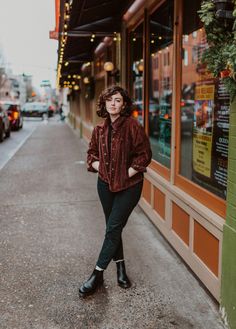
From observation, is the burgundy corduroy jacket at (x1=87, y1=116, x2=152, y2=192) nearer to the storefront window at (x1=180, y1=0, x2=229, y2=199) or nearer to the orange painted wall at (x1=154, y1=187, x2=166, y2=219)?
the storefront window at (x1=180, y1=0, x2=229, y2=199)

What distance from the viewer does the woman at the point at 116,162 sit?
370cm

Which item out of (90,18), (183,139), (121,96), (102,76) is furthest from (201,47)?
(102,76)

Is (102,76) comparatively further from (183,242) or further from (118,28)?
(183,242)

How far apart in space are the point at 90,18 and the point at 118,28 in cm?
72

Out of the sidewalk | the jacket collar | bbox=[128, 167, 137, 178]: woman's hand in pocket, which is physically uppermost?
the jacket collar

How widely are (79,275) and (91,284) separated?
0.44m

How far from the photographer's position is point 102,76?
39.7 ft

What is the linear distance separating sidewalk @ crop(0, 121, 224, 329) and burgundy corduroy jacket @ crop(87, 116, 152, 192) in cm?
98

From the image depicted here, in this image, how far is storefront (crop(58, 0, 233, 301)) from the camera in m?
3.95

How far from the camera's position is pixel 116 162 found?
3695 millimetres

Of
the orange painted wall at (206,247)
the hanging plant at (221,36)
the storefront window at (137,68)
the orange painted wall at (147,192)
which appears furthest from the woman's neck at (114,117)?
the storefront window at (137,68)

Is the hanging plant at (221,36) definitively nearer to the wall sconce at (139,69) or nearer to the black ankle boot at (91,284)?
the black ankle boot at (91,284)

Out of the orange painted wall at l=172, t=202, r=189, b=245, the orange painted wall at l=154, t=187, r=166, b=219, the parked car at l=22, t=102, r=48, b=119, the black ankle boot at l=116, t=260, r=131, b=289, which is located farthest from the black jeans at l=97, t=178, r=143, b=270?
the parked car at l=22, t=102, r=48, b=119

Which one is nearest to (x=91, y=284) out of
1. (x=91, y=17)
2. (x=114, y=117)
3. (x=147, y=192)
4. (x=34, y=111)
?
(x=114, y=117)
